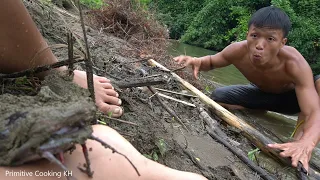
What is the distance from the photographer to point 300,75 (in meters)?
3.33

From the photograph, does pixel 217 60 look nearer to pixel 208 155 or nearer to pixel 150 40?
pixel 150 40

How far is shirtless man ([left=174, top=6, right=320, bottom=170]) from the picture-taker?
2830 millimetres

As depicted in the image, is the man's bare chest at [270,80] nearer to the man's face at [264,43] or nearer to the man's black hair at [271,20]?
the man's face at [264,43]

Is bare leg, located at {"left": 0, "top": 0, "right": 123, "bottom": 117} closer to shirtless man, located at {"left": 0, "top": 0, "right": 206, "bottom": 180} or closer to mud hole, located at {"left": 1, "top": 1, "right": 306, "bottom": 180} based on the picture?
shirtless man, located at {"left": 0, "top": 0, "right": 206, "bottom": 180}

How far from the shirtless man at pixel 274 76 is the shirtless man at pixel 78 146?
1563 mm

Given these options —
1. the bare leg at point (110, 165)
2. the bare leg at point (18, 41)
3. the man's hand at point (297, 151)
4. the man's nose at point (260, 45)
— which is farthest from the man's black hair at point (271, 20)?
the bare leg at point (110, 165)

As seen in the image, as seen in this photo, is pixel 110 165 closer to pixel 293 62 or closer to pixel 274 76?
pixel 293 62

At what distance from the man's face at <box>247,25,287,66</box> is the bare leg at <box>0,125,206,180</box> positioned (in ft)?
8.43

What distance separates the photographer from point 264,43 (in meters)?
3.39

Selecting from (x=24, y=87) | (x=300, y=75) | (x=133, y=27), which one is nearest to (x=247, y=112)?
(x=300, y=75)

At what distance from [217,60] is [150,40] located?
5.50 feet

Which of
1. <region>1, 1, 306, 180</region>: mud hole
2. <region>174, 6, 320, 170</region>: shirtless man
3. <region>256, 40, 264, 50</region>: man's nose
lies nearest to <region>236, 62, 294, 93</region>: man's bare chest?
<region>174, 6, 320, 170</region>: shirtless man

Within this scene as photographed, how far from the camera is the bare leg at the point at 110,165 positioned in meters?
0.93

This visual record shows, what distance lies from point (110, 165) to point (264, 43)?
2.73 metres
